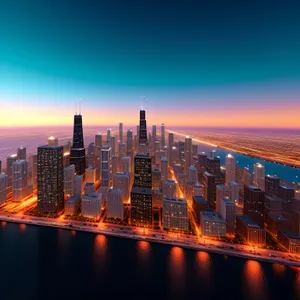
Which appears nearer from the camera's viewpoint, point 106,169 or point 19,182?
point 19,182

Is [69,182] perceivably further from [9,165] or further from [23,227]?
[9,165]

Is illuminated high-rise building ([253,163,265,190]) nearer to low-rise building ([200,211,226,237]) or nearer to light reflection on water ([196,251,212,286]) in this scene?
low-rise building ([200,211,226,237])

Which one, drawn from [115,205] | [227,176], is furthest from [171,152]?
[115,205]

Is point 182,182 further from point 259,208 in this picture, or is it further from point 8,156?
point 8,156

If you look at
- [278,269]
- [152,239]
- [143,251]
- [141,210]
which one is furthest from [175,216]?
[278,269]

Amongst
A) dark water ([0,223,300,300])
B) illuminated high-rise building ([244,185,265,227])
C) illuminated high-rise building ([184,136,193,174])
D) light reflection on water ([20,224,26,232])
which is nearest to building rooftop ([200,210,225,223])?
dark water ([0,223,300,300])

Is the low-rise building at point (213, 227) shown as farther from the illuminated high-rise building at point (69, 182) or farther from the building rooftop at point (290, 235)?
the illuminated high-rise building at point (69, 182)

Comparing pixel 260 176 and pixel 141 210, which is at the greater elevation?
pixel 260 176
